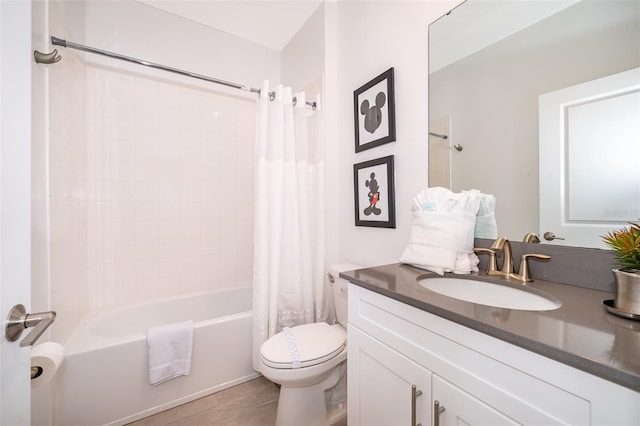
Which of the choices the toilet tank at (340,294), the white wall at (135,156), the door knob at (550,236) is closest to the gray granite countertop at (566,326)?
the door knob at (550,236)

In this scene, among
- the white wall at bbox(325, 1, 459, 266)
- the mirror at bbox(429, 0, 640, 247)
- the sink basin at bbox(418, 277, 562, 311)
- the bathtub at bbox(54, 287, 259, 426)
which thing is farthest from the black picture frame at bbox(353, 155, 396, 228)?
the bathtub at bbox(54, 287, 259, 426)

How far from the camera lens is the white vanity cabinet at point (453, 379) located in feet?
1.54

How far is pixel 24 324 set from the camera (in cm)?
52

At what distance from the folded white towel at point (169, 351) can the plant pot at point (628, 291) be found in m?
1.80

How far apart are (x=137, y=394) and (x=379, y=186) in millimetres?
1772

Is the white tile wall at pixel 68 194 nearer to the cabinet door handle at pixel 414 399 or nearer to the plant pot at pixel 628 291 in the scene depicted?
the cabinet door handle at pixel 414 399

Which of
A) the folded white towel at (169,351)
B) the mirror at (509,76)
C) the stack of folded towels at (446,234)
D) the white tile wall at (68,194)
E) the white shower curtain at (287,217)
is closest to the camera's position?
the mirror at (509,76)

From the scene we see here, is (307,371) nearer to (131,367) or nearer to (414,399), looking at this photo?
(414,399)

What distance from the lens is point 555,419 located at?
50 cm

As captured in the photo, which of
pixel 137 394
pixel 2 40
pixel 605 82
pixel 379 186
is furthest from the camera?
pixel 379 186

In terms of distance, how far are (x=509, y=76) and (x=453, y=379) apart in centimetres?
110

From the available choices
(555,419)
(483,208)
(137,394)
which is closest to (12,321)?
(555,419)

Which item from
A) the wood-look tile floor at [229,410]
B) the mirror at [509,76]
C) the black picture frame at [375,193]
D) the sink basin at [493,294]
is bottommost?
the wood-look tile floor at [229,410]

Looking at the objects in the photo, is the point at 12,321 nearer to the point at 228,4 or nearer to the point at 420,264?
the point at 420,264
